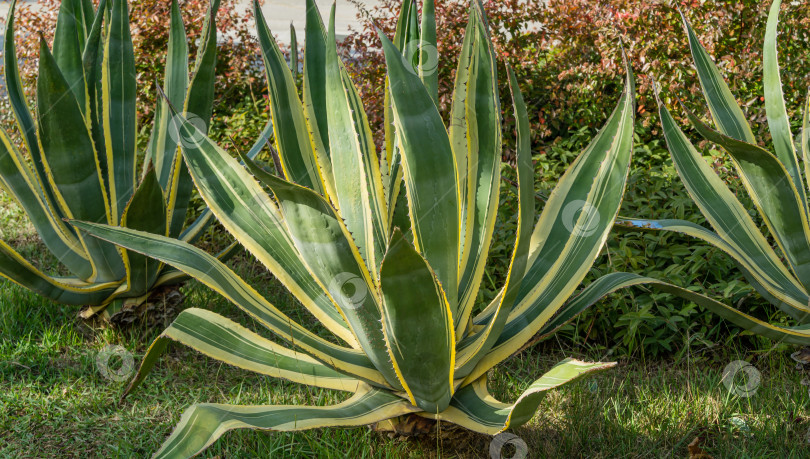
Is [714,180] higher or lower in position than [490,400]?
higher

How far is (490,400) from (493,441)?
16cm

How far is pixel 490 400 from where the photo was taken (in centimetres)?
166

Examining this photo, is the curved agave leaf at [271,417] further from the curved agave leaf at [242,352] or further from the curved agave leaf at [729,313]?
the curved agave leaf at [729,313]

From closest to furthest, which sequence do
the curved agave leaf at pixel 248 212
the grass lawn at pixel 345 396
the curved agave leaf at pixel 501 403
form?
the curved agave leaf at pixel 501 403 < the curved agave leaf at pixel 248 212 < the grass lawn at pixel 345 396

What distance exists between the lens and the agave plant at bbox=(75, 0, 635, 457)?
57.1 inches

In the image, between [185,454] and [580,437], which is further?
[580,437]

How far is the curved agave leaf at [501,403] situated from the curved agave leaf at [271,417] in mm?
121

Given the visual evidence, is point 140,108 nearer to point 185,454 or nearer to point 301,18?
point 185,454

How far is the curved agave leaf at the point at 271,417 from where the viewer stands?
1392 mm

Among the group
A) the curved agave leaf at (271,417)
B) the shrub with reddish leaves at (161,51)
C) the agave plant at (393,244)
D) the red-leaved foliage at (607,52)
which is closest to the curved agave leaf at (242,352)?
the agave plant at (393,244)

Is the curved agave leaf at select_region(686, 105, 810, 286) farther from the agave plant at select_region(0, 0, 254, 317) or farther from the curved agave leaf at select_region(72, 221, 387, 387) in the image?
the agave plant at select_region(0, 0, 254, 317)

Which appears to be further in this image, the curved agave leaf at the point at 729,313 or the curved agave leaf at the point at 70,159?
the curved agave leaf at the point at 70,159

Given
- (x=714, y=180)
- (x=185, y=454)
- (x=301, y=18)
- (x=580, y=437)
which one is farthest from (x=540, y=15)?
(x=301, y=18)

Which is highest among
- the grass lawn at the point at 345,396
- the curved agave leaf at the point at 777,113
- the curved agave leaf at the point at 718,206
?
the curved agave leaf at the point at 777,113
